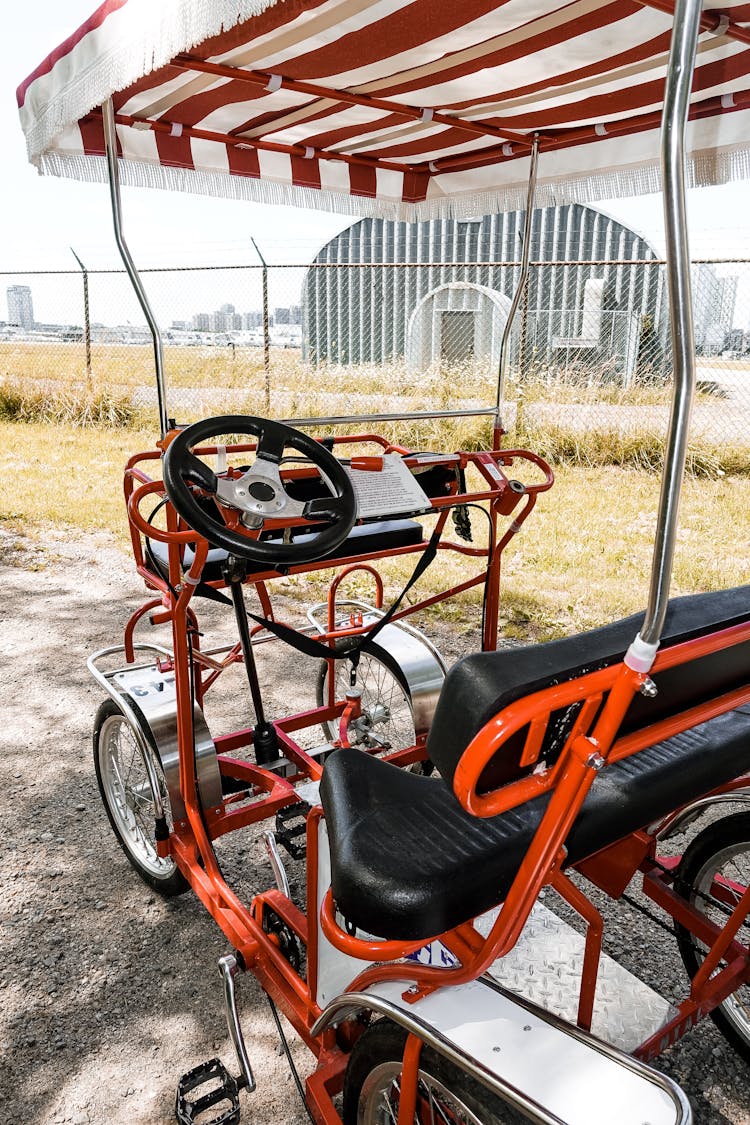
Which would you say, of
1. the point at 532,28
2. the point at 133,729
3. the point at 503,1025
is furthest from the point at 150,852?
the point at 532,28

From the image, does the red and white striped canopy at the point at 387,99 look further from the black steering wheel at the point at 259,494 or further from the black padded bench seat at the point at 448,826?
the black padded bench seat at the point at 448,826

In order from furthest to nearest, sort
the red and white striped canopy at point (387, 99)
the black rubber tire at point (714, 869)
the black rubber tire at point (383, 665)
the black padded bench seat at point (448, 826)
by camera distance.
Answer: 1. the black rubber tire at point (383, 665)
2. the red and white striped canopy at point (387, 99)
3. the black rubber tire at point (714, 869)
4. the black padded bench seat at point (448, 826)

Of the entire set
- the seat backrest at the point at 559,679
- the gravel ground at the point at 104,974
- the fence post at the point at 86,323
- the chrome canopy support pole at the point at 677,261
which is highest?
the fence post at the point at 86,323

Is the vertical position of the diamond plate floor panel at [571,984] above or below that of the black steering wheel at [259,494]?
below

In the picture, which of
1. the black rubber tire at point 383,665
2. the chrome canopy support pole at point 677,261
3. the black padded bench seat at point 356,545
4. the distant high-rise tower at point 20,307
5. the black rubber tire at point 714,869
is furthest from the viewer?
the distant high-rise tower at point 20,307

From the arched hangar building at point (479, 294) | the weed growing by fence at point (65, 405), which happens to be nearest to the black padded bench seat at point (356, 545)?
the arched hangar building at point (479, 294)

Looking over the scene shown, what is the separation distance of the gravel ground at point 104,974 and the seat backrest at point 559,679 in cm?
123

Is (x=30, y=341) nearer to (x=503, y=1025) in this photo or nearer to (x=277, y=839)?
(x=277, y=839)

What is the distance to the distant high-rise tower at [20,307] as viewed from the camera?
12.9 m

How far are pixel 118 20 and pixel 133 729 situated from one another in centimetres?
192

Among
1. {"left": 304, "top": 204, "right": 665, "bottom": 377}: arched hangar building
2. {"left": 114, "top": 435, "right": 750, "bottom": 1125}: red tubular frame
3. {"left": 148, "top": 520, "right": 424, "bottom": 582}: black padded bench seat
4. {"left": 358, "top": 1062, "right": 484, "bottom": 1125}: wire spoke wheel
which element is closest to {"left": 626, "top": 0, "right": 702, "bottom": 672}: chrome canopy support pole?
{"left": 114, "top": 435, "right": 750, "bottom": 1125}: red tubular frame

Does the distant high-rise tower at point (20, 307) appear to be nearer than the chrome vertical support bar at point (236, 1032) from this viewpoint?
No

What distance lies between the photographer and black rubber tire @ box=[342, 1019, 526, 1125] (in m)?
1.30

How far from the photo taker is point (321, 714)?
314cm
